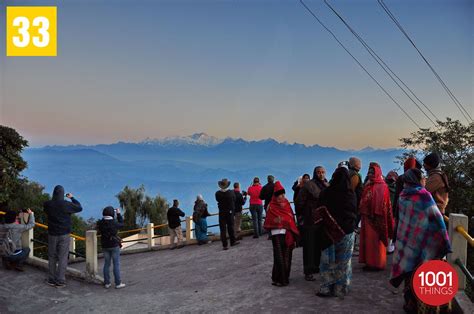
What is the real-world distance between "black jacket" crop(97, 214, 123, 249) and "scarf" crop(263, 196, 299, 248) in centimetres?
357

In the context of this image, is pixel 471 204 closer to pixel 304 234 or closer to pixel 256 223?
pixel 256 223

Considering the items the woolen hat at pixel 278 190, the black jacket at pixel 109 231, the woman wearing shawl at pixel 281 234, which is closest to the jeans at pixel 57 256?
the black jacket at pixel 109 231

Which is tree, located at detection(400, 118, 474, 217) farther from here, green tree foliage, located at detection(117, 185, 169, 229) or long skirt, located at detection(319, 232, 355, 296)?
green tree foliage, located at detection(117, 185, 169, 229)

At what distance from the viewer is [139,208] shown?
61750mm

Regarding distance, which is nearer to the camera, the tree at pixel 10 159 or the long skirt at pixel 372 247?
the long skirt at pixel 372 247

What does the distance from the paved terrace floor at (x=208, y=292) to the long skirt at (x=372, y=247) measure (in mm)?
192

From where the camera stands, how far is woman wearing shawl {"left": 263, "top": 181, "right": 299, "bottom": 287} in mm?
7691

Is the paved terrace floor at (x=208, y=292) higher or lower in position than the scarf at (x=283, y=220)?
lower

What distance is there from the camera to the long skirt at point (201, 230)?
48.2 feet

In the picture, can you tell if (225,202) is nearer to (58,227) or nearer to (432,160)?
(58,227)

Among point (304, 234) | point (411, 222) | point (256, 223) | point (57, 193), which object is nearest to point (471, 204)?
point (256, 223)

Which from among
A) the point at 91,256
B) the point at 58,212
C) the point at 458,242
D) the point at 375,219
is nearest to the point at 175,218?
the point at 91,256

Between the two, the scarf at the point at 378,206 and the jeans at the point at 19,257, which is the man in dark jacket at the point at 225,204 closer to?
the jeans at the point at 19,257

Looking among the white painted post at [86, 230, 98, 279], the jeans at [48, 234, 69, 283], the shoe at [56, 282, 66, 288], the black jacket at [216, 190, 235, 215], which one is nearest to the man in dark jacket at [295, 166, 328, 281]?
the black jacket at [216, 190, 235, 215]
